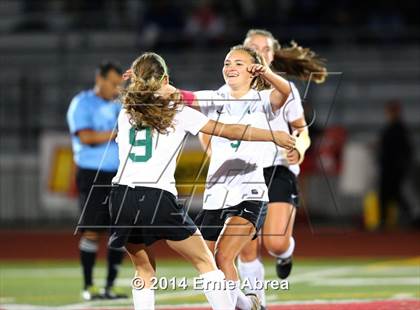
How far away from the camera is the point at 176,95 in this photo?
702 cm

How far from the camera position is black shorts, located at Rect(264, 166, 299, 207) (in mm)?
8562

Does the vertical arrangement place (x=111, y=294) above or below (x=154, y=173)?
below

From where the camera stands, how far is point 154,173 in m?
6.80

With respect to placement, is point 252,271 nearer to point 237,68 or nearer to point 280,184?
point 280,184

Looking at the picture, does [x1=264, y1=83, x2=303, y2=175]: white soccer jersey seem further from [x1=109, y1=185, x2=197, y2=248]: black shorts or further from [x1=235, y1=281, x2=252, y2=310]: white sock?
[x1=109, y1=185, x2=197, y2=248]: black shorts

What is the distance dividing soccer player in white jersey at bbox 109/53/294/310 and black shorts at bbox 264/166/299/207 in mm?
1556

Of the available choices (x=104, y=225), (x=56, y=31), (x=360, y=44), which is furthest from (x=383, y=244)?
(x=56, y=31)

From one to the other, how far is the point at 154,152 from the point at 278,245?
208 centimetres

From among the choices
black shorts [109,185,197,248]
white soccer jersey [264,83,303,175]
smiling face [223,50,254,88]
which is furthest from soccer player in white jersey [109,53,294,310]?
white soccer jersey [264,83,303,175]

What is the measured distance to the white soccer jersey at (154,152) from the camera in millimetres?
6793

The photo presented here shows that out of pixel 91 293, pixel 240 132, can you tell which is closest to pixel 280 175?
pixel 240 132

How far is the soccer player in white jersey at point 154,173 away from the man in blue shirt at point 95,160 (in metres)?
3.25

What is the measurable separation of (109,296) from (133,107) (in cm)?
375

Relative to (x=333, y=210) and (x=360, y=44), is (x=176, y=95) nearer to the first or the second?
(x=333, y=210)
